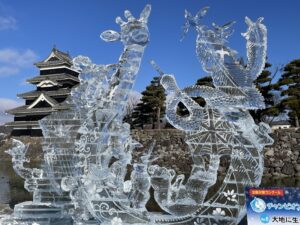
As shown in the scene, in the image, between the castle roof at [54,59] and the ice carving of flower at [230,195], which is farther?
the castle roof at [54,59]

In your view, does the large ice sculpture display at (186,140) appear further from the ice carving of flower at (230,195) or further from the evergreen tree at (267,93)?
the evergreen tree at (267,93)

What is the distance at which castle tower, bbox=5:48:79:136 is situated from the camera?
27.3m

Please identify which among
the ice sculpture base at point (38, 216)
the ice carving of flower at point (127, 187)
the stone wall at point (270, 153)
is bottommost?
the ice sculpture base at point (38, 216)

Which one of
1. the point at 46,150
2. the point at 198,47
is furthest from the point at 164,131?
the point at 198,47

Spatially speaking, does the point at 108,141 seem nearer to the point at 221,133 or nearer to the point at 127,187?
the point at 127,187

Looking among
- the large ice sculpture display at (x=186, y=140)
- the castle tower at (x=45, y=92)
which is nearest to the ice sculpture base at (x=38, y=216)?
the large ice sculpture display at (x=186, y=140)

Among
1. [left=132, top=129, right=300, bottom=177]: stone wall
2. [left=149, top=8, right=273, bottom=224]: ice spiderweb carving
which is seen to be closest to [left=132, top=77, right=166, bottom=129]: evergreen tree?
[left=132, top=129, right=300, bottom=177]: stone wall

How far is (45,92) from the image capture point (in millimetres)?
27781

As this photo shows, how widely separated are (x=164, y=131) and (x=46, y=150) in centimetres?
1269

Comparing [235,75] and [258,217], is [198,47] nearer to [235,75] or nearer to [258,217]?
[235,75]

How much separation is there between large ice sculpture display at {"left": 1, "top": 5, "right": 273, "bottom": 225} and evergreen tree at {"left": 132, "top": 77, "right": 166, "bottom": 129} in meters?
16.1

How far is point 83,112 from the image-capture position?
21.6 feet

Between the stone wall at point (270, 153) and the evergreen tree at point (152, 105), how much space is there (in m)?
3.75

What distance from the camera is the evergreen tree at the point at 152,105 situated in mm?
22672
